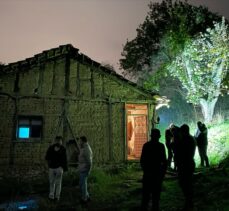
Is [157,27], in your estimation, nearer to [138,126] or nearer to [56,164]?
[138,126]

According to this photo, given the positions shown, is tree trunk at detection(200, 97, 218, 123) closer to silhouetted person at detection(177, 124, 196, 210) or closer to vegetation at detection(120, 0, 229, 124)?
vegetation at detection(120, 0, 229, 124)

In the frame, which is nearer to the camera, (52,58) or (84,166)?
(84,166)

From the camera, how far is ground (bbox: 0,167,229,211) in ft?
27.1

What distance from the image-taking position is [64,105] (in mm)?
13711

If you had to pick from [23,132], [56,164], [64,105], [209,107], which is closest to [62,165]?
[56,164]

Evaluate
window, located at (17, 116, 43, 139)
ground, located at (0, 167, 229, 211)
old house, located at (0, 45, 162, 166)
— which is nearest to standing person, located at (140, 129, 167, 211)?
ground, located at (0, 167, 229, 211)

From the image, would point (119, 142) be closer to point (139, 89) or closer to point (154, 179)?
point (139, 89)

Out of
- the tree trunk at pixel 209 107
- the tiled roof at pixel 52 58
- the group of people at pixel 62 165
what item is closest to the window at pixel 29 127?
the tiled roof at pixel 52 58

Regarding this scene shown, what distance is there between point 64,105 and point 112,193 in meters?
4.96

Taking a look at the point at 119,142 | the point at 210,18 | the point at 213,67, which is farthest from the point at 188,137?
the point at 210,18

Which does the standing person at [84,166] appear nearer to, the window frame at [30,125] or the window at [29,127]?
the window frame at [30,125]

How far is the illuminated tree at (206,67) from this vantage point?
20.2 m

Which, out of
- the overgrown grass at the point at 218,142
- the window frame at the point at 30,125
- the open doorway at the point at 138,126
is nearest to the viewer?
the window frame at the point at 30,125

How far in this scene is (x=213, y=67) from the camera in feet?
67.8
